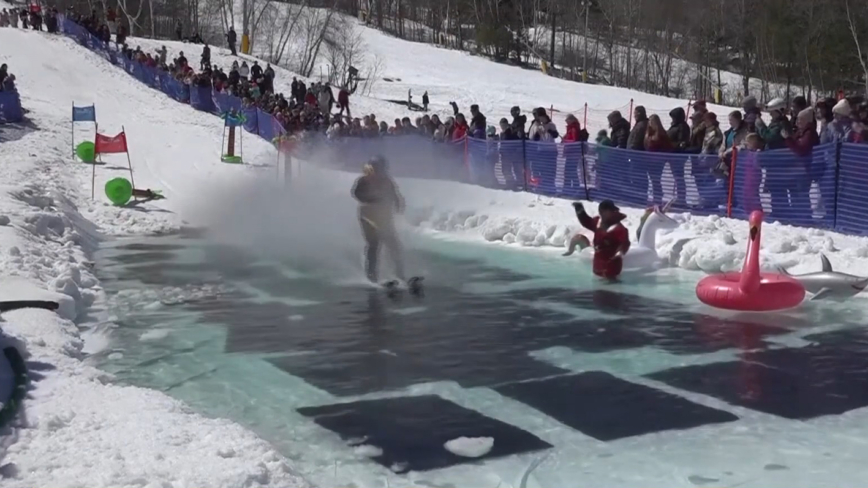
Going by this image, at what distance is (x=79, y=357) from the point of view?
30.3 feet

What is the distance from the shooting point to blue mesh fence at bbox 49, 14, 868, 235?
13.8 meters

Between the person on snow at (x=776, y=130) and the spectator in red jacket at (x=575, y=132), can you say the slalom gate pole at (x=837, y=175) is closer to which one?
the person on snow at (x=776, y=130)

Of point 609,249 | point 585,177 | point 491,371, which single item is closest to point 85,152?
point 585,177

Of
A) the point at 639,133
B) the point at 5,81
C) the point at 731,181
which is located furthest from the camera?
the point at 5,81

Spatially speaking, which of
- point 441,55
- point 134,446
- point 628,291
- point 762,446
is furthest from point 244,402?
point 441,55

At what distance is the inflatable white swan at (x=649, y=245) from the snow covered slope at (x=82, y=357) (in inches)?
281

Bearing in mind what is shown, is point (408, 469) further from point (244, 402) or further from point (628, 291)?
point (628, 291)

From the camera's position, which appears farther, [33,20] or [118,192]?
[33,20]

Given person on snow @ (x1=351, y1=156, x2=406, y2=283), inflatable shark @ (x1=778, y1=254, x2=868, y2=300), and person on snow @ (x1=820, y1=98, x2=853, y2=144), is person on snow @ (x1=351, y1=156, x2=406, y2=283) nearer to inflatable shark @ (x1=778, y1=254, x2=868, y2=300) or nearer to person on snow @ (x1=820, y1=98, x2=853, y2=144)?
inflatable shark @ (x1=778, y1=254, x2=868, y2=300)

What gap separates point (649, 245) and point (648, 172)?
2.50 metres

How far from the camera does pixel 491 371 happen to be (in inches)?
353

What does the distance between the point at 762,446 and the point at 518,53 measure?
74.8 meters

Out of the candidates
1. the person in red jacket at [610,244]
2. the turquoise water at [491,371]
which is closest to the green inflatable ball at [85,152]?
the turquoise water at [491,371]

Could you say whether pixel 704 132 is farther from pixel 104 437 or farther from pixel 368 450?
pixel 104 437
